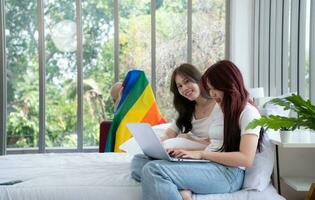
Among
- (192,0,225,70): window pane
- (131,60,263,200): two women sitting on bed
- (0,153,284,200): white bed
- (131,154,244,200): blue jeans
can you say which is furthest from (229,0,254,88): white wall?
(131,154,244,200): blue jeans

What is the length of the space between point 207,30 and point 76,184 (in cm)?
367

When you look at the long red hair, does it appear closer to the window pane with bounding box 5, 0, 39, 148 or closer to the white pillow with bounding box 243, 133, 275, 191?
the white pillow with bounding box 243, 133, 275, 191

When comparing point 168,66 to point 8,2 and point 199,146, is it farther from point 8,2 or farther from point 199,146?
point 199,146

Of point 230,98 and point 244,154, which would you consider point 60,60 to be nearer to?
point 230,98

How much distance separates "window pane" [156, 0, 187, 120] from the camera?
4941 mm

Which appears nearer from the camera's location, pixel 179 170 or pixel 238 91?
pixel 179 170

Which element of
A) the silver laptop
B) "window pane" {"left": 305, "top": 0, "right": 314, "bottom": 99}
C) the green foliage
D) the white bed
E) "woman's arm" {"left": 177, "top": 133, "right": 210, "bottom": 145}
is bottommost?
the white bed

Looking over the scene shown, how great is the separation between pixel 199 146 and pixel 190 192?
1.40 feet

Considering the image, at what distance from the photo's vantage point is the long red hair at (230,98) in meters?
1.65

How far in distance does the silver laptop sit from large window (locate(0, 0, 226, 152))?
3.18 meters

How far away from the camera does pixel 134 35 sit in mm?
4922

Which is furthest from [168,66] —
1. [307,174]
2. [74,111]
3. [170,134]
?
[307,174]

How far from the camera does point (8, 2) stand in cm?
471

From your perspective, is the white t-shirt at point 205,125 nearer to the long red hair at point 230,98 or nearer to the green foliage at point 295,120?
the long red hair at point 230,98
